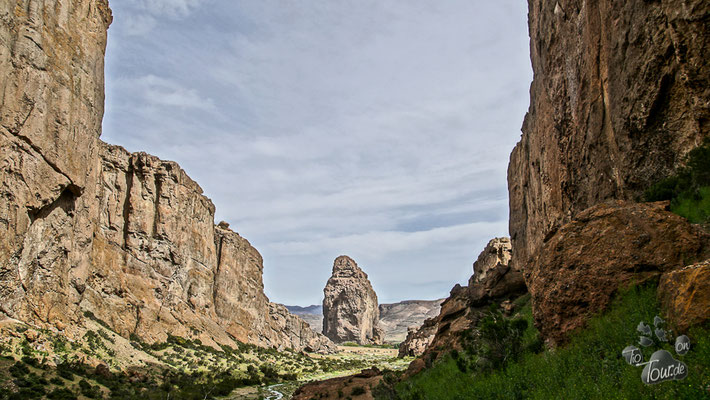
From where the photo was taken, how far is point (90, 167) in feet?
131

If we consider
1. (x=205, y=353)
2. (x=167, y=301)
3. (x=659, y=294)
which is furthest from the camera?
(x=167, y=301)

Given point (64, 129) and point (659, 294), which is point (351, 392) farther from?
point (64, 129)

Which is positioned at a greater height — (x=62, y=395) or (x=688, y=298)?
(x=688, y=298)

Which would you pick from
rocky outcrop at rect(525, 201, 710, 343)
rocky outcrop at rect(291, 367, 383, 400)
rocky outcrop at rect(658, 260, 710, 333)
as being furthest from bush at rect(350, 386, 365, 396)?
rocky outcrop at rect(658, 260, 710, 333)

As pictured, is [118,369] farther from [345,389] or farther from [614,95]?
[614,95]

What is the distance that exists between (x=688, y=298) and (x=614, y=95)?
10.4m

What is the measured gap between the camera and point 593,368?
8094 mm

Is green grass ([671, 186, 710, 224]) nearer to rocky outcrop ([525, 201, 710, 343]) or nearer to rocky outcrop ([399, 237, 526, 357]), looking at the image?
rocky outcrop ([525, 201, 710, 343])

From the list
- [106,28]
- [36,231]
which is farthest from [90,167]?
[106,28]

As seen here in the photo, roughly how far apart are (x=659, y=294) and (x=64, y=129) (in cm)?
3816

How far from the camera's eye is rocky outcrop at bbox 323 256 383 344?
458ft

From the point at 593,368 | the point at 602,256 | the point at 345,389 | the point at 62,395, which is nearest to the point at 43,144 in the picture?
the point at 62,395

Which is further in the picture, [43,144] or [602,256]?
[43,144]

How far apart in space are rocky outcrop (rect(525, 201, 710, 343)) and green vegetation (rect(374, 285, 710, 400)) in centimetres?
45
